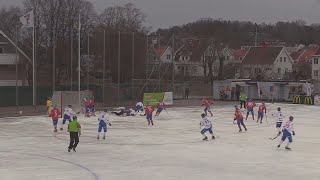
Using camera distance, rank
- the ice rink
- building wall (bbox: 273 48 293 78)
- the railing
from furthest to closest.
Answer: building wall (bbox: 273 48 293 78)
the railing
the ice rink

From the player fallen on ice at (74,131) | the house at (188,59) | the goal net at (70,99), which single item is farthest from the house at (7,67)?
the house at (188,59)

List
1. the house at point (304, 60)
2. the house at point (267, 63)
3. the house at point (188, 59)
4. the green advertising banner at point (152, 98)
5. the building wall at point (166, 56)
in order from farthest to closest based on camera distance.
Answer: the building wall at point (166, 56), the house at point (304, 60), the house at point (188, 59), the house at point (267, 63), the green advertising banner at point (152, 98)

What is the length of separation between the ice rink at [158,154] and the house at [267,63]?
196ft

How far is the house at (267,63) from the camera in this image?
89.1 m

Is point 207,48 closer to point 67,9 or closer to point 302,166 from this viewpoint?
point 67,9

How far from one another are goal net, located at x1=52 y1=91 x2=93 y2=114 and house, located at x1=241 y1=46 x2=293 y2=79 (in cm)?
5328

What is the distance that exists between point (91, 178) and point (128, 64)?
131 feet

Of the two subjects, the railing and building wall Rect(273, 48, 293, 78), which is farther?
building wall Rect(273, 48, 293, 78)

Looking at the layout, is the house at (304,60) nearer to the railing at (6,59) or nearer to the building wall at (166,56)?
the building wall at (166,56)

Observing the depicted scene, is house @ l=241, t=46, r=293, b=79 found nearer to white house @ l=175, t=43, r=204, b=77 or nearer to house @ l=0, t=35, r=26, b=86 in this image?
white house @ l=175, t=43, r=204, b=77

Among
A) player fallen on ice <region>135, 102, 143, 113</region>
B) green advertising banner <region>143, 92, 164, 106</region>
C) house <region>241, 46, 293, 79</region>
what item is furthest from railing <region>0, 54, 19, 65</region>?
house <region>241, 46, 293, 79</region>

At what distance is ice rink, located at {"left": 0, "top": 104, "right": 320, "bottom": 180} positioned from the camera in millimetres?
14734

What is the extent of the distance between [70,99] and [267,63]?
61740 millimetres

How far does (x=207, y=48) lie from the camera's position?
8138 centimetres
